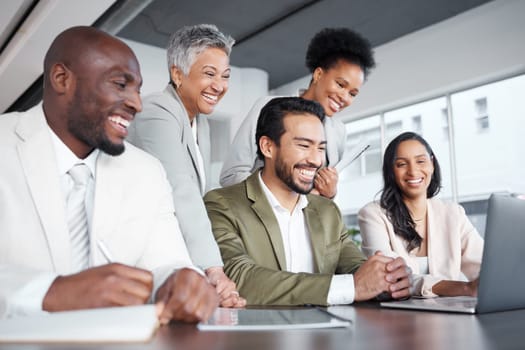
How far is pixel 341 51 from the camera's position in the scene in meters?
3.05

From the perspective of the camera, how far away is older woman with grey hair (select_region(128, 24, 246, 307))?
175 cm

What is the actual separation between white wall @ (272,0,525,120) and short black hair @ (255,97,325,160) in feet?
14.6

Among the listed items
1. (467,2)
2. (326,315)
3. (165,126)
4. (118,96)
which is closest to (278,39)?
(467,2)

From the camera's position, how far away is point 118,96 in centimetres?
146

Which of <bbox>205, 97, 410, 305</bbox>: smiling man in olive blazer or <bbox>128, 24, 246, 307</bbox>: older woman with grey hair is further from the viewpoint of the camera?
<bbox>128, 24, 246, 307</bbox>: older woman with grey hair

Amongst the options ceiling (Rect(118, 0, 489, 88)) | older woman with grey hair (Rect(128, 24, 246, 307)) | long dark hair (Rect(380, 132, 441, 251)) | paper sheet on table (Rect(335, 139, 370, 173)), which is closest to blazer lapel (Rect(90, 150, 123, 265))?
older woman with grey hair (Rect(128, 24, 246, 307))

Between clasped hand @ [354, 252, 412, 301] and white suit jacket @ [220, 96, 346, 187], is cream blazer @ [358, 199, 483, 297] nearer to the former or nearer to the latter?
white suit jacket @ [220, 96, 346, 187]

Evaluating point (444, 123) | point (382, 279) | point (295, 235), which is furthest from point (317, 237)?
point (444, 123)

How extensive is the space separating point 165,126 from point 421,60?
556 cm

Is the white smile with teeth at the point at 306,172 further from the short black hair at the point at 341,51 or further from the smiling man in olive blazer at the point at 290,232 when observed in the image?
the short black hair at the point at 341,51

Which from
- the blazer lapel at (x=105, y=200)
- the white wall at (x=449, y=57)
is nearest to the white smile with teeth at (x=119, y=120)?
the blazer lapel at (x=105, y=200)

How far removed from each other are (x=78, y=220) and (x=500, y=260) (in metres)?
1.04

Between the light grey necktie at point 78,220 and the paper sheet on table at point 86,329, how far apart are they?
0.54 metres

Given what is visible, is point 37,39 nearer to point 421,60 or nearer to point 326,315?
point 421,60
